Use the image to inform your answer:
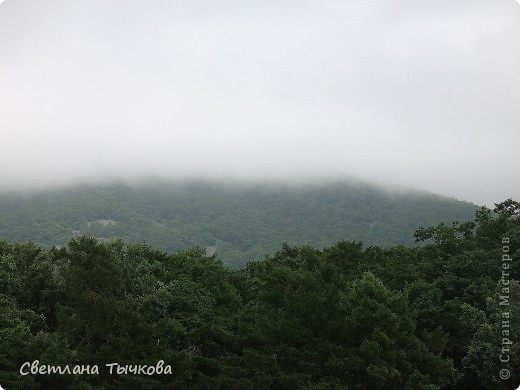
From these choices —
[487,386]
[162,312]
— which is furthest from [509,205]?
[162,312]

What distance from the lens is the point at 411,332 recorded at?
38.0 m

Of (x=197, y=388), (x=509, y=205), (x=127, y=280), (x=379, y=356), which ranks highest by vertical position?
(x=509, y=205)

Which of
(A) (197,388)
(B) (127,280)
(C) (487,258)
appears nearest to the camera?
(A) (197,388)

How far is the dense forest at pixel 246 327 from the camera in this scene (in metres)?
34.1

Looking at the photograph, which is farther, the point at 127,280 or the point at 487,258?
the point at 487,258

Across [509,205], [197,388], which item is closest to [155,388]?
[197,388]

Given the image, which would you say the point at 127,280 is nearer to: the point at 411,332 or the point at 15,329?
the point at 15,329

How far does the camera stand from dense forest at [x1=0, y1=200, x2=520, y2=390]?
34.1 metres

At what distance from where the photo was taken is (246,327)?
132 feet

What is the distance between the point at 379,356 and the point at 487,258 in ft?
62.2

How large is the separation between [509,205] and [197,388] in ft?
142

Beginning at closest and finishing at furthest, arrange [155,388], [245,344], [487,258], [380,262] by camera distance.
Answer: [155,388], [245,344], [487,258], [380,262]

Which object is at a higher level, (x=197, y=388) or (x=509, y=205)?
(x=509, y=205)

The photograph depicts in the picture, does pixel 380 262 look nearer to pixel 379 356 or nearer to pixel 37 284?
pixel 379 356
